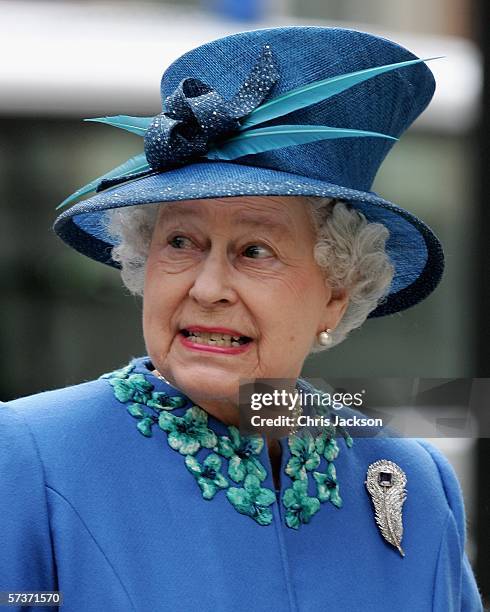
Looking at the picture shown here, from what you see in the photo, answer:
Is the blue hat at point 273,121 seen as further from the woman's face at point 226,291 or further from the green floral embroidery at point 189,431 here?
the green floral embroidery at point 189,431

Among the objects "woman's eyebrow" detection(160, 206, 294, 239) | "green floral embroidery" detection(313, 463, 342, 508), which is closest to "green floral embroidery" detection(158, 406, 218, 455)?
"green floral embroidery" detection(313, 463, 342, 508)

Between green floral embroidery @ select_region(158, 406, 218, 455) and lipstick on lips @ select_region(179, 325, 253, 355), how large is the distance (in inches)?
4.8

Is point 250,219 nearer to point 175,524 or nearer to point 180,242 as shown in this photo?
point 180,242

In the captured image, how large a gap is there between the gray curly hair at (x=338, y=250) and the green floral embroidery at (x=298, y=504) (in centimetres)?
27

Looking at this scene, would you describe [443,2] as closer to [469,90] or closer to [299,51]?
[469,90]

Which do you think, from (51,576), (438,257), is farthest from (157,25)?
(51,576)

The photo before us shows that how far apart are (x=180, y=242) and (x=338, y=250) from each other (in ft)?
0.95

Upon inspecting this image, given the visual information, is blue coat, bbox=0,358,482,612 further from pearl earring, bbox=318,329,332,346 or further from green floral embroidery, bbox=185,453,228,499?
pearl earring, bbox=318,329,332,346

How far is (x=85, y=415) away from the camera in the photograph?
5.39ft

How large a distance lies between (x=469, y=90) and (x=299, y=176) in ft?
14.0

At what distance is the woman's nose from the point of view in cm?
162

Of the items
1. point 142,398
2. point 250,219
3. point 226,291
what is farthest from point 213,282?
point 142,398

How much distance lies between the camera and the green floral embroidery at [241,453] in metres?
1.68

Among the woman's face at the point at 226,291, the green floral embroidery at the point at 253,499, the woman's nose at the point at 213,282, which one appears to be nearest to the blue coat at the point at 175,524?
the green floral embroidery at the point at 253,499
